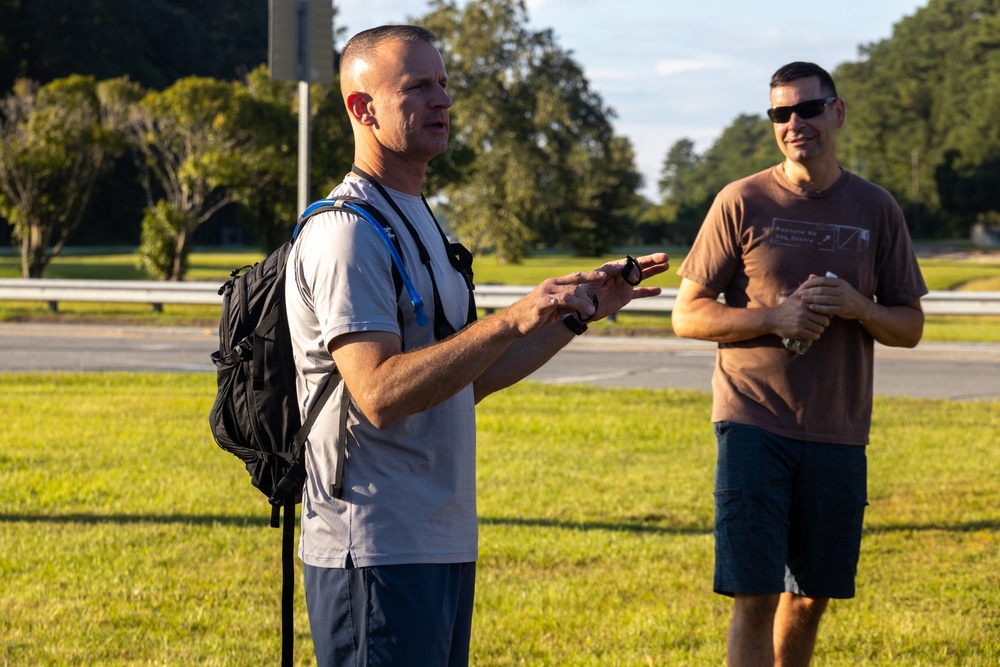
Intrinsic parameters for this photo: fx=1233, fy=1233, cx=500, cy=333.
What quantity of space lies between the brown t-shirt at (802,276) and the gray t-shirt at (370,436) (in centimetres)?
171

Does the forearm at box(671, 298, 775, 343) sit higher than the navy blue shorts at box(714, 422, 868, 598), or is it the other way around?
the forearm at box(671, 298, 775, 343)

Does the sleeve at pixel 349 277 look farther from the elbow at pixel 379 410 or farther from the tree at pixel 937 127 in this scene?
the tree at pixel 937 127

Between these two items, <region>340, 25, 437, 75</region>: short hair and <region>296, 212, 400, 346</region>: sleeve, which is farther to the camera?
<region>340, 25, 437, 75</region>: short hair

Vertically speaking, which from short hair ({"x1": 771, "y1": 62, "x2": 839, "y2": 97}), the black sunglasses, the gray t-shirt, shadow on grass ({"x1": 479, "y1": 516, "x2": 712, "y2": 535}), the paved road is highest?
short hair ({"x1": 771, "y1": 62, "x2": 839, "y2": 97})

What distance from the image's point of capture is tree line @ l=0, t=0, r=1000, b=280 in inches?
1124

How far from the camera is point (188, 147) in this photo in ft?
93.1

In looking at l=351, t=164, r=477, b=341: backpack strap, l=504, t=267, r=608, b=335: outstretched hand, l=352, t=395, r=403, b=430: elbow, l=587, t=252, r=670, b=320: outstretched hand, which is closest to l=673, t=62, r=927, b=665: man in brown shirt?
l=587, t=252, r=670, b=320: outstretched hand

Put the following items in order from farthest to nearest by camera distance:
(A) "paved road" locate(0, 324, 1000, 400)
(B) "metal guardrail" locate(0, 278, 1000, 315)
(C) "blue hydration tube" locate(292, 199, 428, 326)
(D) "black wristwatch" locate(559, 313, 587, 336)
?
(B) "metal guardrail" locate(0, 278, 1000, 315) < (A) "paved road" locate(0, 324, 1000, 400) < (D) "black wristwatch" locate(559, 313, 587, 336) < (C) "blue hydration tube" locate(292, 199, 428, 326)

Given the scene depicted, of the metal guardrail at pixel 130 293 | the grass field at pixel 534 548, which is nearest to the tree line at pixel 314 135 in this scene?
the metal guardrail at pixel 130 293

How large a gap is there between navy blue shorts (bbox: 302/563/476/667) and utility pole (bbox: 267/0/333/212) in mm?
5508

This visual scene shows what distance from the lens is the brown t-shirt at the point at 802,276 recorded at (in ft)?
13.1

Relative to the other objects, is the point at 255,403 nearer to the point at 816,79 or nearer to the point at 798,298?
the point at 798,298

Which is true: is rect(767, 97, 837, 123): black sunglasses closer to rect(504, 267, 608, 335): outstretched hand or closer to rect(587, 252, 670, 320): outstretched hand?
rect(587, 252, 670, 320): outstretched hand

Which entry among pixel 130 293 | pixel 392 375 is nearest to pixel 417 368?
pixel 392 375
